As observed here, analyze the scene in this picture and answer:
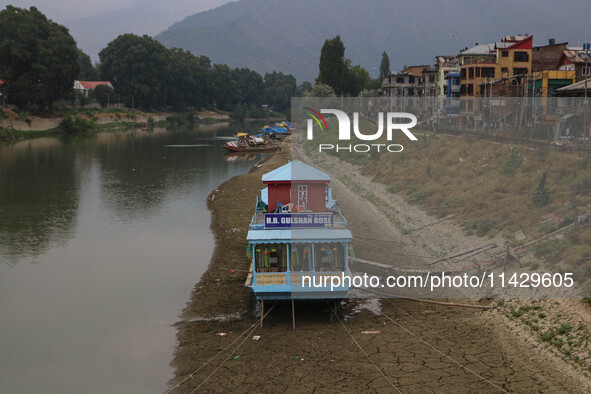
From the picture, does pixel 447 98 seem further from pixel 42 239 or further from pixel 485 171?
pixel 42 239

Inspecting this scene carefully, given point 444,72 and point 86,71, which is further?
point 86,71

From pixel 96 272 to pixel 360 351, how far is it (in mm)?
15756

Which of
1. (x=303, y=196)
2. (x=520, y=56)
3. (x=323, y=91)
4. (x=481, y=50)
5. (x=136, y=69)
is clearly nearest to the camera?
(x=303, y=196)

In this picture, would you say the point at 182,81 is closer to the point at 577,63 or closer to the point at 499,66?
the point at 499,66

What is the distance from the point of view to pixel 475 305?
72.9 feet

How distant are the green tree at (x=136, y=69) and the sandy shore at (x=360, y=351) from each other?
15036cm

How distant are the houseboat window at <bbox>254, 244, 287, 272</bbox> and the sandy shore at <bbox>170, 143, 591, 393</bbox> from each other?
6.04 ft

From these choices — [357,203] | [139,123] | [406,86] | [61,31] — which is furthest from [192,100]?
[357,203]

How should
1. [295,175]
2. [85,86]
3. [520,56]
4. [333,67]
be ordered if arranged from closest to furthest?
[295,175]
[520,56]
[333,67]
[85,86]

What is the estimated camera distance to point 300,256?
72.9 feet

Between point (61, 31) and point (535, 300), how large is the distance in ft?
398

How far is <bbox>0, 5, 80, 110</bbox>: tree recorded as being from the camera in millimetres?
111938

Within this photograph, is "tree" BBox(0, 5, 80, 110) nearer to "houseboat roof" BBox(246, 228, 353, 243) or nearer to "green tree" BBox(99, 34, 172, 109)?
"green tree" BBox(99, 34, 172, 109)

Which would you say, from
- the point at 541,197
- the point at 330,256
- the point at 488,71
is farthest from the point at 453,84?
the point at 330,256
